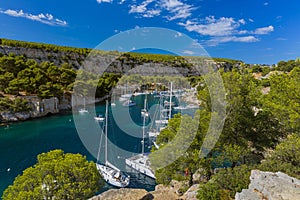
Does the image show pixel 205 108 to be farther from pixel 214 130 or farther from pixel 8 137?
pixel 8 137

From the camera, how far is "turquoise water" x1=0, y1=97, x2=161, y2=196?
49.0 feet

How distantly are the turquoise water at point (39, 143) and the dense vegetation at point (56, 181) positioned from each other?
6.17m

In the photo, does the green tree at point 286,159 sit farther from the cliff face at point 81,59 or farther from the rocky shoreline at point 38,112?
the cliff face at point 81,59

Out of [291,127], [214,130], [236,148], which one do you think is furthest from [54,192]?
[291,127]

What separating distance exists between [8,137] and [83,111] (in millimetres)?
13775

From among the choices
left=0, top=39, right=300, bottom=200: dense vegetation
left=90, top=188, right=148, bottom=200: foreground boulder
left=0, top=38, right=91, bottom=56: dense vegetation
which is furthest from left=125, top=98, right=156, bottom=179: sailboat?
left=0, top=38, right=91, bottom=56: dense vegetation

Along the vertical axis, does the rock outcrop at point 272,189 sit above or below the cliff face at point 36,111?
above

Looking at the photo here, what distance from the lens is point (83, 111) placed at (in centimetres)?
3597

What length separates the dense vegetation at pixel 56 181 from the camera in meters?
7.66

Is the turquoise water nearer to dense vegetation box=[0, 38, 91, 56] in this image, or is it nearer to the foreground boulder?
the foreground boulder

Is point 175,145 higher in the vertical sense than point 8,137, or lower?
higher

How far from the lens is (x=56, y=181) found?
796 centimetres

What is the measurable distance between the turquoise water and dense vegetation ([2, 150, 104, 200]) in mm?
6168

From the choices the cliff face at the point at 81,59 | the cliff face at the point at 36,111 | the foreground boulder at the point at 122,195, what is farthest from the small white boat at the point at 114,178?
the cliff face at the point at 81,59
